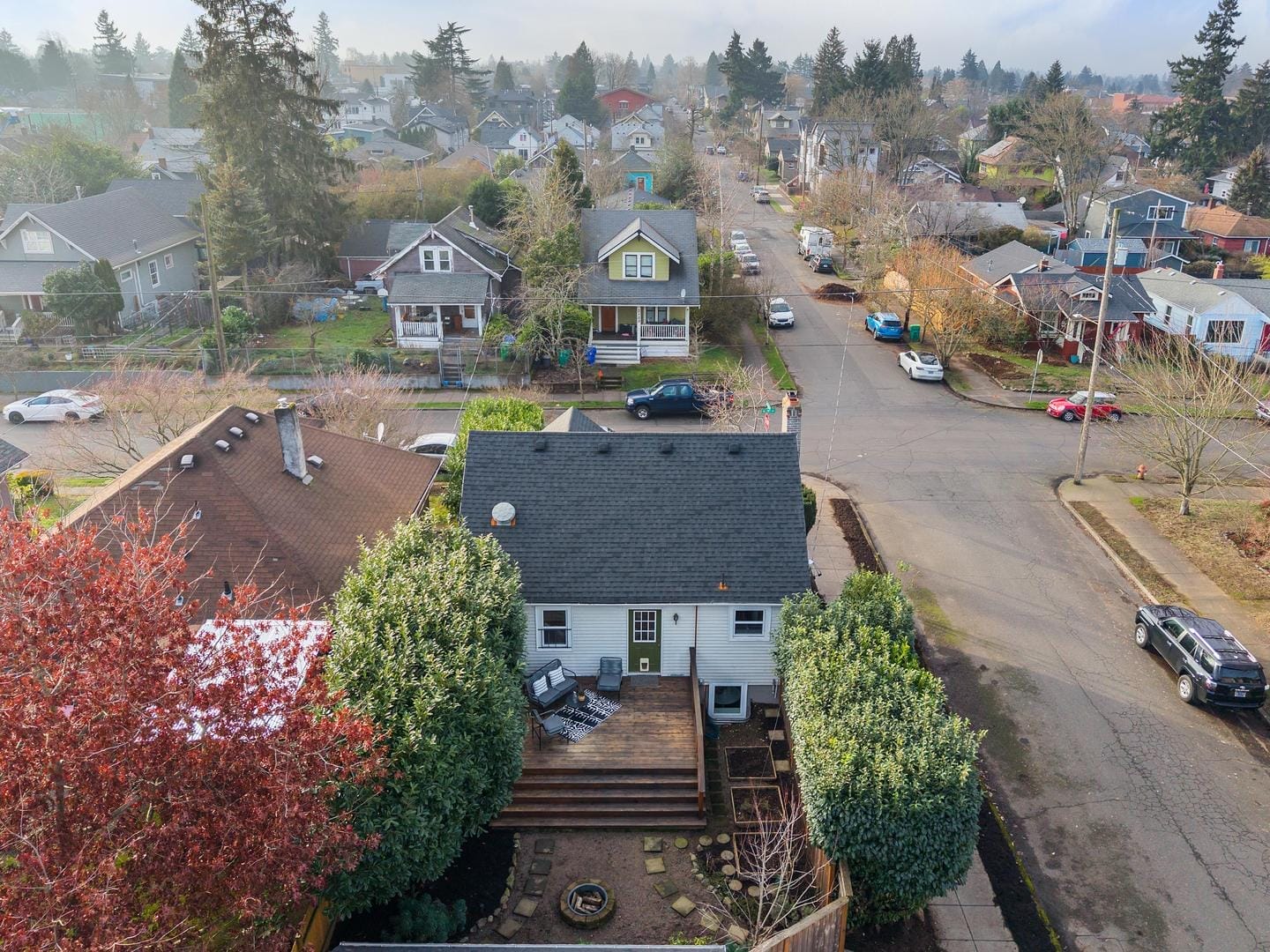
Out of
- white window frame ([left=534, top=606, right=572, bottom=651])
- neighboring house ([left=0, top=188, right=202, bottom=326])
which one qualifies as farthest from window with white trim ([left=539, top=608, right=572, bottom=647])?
neighboring house ([left=0, top=188, right=202, bottom=326])

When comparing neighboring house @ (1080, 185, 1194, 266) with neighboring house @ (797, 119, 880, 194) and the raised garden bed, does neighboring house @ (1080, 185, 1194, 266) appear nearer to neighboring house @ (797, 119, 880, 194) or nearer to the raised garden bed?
neighboring house @ (797, 119, 880, 194)

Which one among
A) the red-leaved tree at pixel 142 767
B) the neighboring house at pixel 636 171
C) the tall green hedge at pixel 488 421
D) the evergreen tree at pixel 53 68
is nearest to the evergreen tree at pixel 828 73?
the neighboring house at pixel 636 171

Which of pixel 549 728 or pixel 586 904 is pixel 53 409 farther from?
pixel 586 904

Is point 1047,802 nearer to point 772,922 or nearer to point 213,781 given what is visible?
point 772,922

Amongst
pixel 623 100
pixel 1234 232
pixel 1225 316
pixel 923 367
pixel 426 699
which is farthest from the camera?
pixel 623 100

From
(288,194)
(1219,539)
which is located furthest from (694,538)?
(288,194)

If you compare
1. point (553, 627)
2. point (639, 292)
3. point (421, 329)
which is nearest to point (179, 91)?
point (421, 329)

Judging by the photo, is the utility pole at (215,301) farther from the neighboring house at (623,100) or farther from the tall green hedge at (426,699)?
the neighboring house at (623,100)
